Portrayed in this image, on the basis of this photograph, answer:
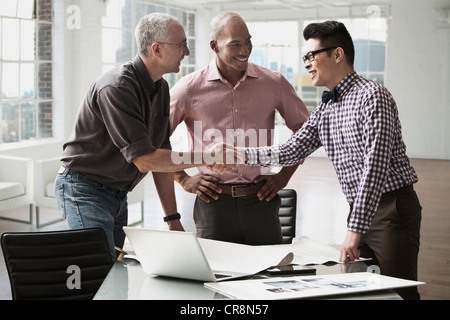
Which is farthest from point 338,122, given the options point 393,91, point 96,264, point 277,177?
point 393,91

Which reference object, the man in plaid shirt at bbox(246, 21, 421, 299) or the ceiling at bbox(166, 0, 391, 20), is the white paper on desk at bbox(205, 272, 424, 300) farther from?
the ceiling at bbox(166, 0, 391, 20)

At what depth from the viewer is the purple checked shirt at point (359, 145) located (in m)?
1.82

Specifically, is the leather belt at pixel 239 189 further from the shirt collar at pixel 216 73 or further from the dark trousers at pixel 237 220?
the shirt collar at pixel 216 73

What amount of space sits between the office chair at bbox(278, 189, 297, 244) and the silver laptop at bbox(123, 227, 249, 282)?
4.67 feet

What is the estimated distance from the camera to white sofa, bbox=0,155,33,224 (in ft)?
18.3

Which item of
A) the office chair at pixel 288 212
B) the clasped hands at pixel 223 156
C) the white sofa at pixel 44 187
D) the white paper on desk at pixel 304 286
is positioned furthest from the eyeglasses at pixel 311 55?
the white sofa at pixel 44 187

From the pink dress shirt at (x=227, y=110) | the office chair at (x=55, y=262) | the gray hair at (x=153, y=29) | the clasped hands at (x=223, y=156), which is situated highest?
the gray hair at (x=153, y=29)

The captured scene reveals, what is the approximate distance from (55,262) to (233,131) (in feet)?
3.11

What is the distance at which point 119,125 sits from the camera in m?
2.13

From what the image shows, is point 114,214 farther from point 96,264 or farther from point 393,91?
point 393,91

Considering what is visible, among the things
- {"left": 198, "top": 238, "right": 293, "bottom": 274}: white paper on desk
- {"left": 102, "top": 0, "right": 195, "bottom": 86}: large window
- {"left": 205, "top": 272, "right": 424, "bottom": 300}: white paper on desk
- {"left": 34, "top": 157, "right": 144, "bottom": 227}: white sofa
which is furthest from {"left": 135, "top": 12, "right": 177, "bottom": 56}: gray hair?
{"left": 102, "top": 0, "right": 195, "bottom": 86}: large window

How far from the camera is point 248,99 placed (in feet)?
8.51

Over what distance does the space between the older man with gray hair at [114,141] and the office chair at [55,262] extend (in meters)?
0.16

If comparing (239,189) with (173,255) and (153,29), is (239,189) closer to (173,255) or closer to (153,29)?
(153,29)
